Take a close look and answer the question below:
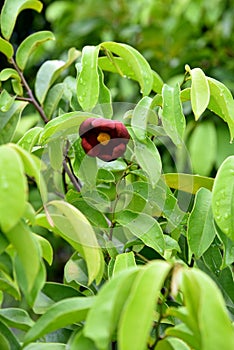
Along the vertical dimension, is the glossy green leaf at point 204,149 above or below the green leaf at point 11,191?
below

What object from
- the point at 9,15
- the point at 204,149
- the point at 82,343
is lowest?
the point at 204,149

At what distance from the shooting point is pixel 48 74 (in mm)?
1319

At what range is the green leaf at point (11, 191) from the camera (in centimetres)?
61

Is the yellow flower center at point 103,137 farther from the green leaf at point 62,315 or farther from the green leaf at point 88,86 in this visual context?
the green leaf at point 62,315

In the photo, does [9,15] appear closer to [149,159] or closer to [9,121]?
[9,121]

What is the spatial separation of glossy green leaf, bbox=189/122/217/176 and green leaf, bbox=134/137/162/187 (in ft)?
4.14

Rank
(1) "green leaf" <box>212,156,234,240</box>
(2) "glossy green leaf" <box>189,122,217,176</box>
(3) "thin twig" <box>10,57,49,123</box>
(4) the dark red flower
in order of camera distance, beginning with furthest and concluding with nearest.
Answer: (2) "glossy green leaf" <box>189,122,217,176</box>
(3) "thin twig" <box>10,57,49,123</box>
(4) the dark red flower
(1) "green leaf" <box>212,156,234,240</box>

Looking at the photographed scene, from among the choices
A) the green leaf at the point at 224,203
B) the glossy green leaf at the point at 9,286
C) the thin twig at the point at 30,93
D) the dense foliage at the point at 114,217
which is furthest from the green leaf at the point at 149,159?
the thin twig at the point at 30,93

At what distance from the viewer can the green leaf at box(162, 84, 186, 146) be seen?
2.97 feet

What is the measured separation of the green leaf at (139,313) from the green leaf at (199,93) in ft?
1.14

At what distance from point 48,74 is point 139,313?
832 mm

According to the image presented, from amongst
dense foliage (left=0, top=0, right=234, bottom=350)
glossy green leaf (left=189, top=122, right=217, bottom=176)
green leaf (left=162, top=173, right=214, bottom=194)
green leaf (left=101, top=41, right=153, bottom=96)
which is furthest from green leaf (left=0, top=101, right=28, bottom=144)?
glossy green leaf (left=189, top=122, right=217, bottom=176)

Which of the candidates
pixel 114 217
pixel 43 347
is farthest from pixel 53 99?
pixel 43 347

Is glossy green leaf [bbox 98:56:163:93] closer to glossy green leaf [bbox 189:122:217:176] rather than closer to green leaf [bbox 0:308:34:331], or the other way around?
green leaf [bbox 0:308:34:331]
